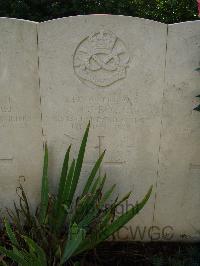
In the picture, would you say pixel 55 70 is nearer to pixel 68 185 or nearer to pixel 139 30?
pixel 139 30

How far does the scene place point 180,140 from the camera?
213 centimetres

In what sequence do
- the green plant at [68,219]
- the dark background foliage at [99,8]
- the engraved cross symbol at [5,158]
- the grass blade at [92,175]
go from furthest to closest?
the dark background foliage at [99,8] → the engraved cross symbol at [5,158] → the grass blade at [92,175] → the green plant at [68,219]

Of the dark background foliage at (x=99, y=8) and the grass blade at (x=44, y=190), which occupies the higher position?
the dark background foliage at (x=99, y=8)

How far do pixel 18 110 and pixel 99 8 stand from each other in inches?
79.1

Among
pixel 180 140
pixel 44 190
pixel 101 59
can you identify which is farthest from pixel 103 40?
pixel 44 190

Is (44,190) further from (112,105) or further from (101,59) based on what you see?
(101,59)

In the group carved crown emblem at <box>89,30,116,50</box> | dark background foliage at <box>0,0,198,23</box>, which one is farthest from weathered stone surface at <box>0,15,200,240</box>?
dark background foliage at <box>0,0,198,23</box>

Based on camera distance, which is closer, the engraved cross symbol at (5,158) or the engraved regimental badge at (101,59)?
the engraved regimental badge at (101,59)

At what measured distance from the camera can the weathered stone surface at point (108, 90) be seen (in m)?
1.91

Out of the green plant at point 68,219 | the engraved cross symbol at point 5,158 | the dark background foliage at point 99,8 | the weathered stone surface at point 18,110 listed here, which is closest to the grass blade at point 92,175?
the green plant at point 68,219

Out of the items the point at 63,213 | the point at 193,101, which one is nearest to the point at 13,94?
the point at 63,213

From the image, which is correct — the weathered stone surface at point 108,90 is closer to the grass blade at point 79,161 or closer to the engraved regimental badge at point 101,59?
the engraved regimental badge at point 101,59

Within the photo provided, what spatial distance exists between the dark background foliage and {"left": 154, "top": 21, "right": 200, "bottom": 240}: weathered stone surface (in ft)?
6.09

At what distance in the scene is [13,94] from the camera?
80.7 inches
